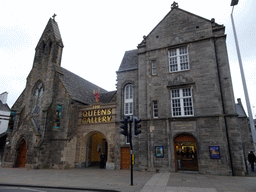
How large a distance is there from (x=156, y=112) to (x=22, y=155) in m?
16.2

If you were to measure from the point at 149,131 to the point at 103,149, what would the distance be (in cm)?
1131

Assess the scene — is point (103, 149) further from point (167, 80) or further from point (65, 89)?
point (167, 80)

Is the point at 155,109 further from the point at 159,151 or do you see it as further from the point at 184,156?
the point at 184,156

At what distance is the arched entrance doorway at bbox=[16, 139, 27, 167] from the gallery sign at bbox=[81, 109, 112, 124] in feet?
24.0

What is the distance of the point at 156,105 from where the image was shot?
55.8ft

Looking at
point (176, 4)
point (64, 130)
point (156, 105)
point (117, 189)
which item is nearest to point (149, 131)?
point (156, 105)

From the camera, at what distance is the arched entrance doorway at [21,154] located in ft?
65.9

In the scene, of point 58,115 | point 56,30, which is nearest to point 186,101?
point 58,115

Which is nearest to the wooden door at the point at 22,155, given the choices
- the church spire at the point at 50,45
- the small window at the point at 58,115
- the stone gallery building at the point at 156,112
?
the stone gallery building at the point at 156,112

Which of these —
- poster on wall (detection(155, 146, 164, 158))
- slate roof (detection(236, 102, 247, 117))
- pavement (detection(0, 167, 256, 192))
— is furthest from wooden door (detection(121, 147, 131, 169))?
slate roof (detection(236, 102, 247, 117))

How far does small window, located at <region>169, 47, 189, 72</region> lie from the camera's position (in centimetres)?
1689

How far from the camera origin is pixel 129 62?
20812 millimetres

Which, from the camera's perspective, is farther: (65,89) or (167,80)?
(65,89)

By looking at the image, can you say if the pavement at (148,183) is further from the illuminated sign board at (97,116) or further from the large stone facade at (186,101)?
the illuminated sign board at (97,116)
